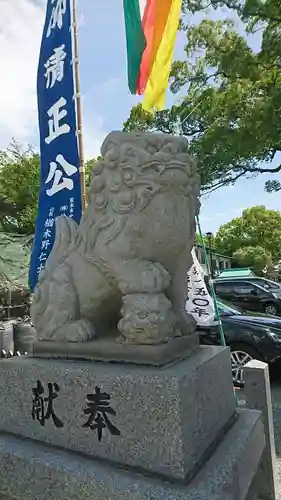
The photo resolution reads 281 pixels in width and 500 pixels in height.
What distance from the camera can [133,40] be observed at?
3645mm

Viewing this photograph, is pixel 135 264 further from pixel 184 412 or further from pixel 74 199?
pixel 74 199

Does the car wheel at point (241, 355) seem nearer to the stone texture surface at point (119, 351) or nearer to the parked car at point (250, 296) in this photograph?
the stone texture surface at point (119, 351)

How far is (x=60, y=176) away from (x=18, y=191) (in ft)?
45.0

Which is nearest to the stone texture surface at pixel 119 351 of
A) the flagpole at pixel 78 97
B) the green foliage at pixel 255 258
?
the flagpole at pixel 78 97

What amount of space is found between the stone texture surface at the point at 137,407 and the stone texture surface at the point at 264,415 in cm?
70

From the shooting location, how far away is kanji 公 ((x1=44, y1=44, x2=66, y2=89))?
14.3 feet

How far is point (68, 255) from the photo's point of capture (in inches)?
82.8

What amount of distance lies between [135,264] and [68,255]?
0.47 meters

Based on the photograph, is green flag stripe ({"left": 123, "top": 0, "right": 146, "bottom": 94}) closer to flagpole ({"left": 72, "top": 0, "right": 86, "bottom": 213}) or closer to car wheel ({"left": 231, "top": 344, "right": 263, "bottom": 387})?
flagpole ({"left": 72, "top": 0, "right": 86, "bottom": 213})

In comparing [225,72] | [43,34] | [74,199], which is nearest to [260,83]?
[225,72]

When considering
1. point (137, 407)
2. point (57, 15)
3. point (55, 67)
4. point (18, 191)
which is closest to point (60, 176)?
point (55, 67)

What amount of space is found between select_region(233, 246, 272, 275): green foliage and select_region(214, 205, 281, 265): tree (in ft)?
0.44

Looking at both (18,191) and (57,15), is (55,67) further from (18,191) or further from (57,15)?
(18,191)

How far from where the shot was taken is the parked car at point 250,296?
11.7m
